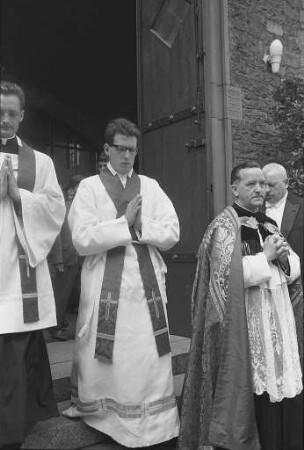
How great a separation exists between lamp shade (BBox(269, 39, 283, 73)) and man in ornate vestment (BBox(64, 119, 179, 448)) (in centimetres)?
283

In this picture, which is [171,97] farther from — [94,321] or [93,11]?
[93,11]

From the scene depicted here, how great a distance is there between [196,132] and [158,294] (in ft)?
7.20

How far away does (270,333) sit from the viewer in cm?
286

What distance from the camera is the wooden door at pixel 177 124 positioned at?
15.8 feet

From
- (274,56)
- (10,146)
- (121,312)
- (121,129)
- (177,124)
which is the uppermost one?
(274,56)

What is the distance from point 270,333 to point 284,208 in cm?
115

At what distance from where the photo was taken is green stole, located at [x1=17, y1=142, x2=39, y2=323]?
2.76 metres

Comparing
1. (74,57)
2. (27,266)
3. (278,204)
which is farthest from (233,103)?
(74,57)

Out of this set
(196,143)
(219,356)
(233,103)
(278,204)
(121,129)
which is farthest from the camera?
(233,103)

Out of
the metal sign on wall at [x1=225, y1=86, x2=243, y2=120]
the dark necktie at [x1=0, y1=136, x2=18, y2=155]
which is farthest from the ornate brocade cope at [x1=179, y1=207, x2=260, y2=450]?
the metal sign on wall at [x1=225, y1=86, x2=243, y2=120]

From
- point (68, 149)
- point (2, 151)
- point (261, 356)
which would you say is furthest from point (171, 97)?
point (68, 149)

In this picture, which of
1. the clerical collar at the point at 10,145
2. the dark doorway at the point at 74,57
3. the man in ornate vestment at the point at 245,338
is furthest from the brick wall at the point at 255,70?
the dark doorway at the point at 74,57

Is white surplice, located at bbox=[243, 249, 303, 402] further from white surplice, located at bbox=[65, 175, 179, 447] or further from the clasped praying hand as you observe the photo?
the clasped praying hand

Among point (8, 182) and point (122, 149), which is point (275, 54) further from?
point (8, 182)
